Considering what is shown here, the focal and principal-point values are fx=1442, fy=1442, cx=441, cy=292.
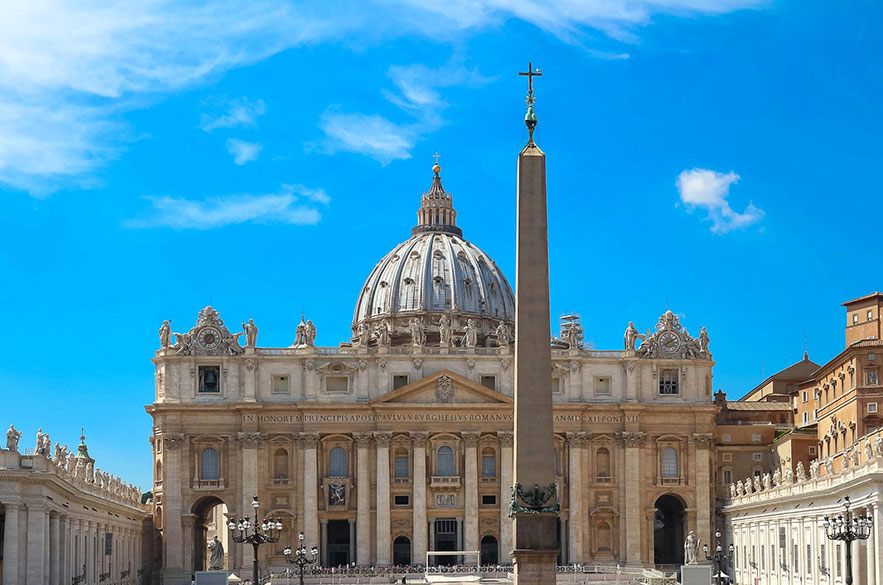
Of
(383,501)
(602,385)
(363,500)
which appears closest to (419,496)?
(383,501)

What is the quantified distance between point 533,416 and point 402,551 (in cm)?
5930

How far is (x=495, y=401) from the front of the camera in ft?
301

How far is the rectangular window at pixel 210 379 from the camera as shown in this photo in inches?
3602

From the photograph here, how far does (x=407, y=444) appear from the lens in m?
91.8

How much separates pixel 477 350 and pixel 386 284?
32.0 meters

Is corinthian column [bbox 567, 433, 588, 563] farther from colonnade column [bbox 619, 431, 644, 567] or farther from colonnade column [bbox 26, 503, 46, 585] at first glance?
colonnade column [bbox 26, 503, 46, 585]

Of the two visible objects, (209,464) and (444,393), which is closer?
(209,464)

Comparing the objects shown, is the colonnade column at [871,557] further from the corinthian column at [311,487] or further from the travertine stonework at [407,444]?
the corinthian column at [311,487]

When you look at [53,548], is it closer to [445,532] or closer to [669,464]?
[445,532]

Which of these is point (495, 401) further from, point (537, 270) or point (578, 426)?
point (537, 270)

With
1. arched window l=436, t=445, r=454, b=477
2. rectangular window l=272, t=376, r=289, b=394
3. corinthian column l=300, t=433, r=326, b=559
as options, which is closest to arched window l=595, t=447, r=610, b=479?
arched window l=436, t=445, r=454, b=477

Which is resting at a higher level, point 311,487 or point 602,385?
point 602,385

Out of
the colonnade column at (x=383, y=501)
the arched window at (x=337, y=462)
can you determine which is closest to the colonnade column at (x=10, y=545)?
the colonnade column at (x=383, y=501)

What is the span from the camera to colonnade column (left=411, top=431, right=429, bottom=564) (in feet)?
297
